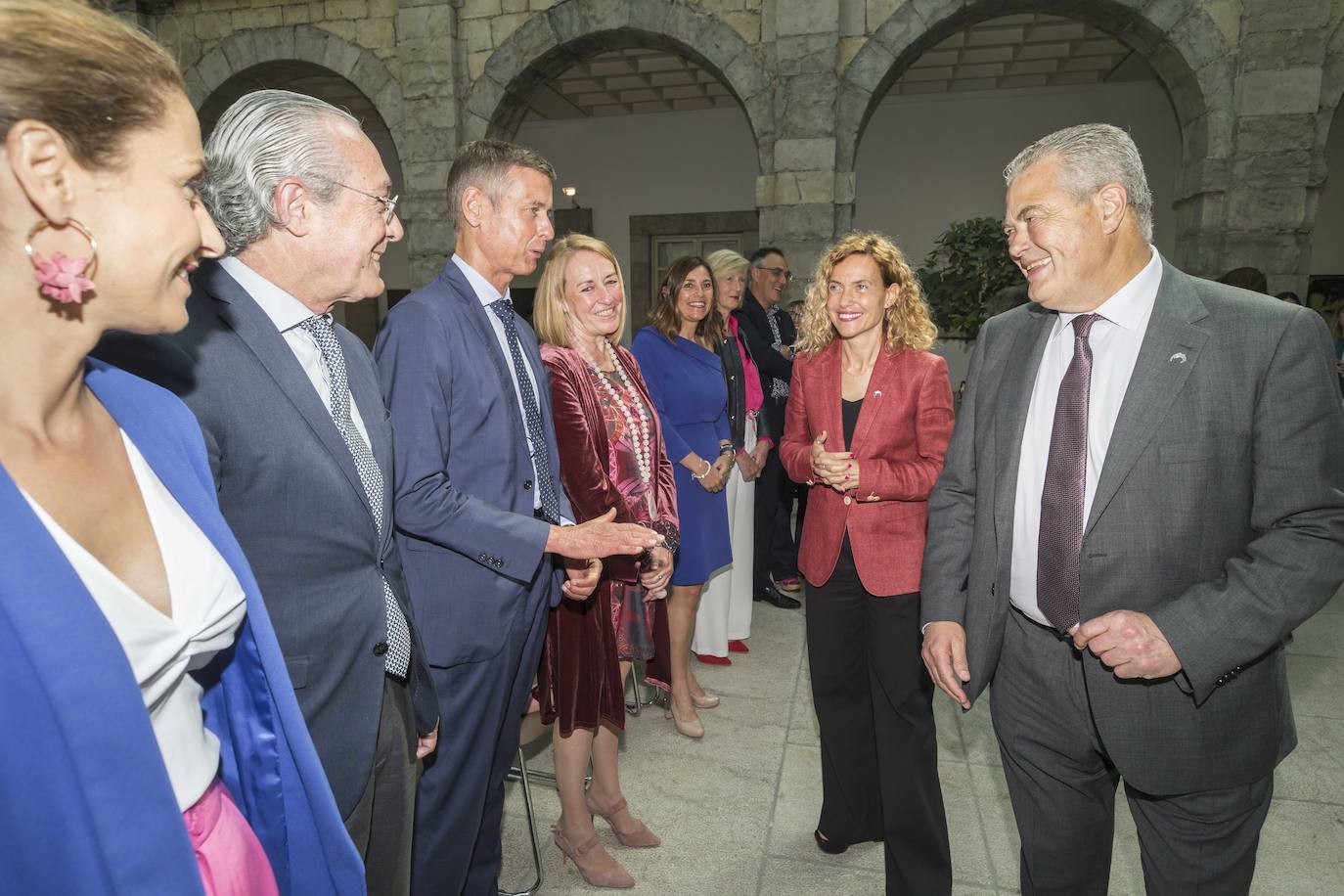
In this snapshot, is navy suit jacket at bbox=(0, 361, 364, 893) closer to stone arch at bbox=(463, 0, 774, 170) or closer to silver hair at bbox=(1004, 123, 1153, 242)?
silver hair at bbox=(1004, 123, 1153, 242)

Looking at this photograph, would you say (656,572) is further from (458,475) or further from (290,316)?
(290,316)

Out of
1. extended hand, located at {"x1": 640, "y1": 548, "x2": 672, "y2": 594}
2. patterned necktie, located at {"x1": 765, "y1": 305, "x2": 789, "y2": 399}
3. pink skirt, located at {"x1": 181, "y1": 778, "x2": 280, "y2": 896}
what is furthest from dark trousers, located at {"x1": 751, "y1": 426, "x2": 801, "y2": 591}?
pink skirt, located at {"x1": 181, "y1": 778, "x2": 280, "y2": 896}

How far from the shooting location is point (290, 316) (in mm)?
1453

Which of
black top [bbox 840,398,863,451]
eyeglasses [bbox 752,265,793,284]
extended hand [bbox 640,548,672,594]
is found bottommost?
extended hand [bbox 640,548,672,594]

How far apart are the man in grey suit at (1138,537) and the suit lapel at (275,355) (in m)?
1.38

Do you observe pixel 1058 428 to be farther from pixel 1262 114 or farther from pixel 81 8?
pixel 1262 114

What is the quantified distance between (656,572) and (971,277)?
5.33 metres

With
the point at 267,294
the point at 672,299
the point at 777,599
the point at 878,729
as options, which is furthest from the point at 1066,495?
the point at 777,599

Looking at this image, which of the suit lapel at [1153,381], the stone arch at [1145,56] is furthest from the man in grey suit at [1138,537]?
the stone arch at [1145,56]

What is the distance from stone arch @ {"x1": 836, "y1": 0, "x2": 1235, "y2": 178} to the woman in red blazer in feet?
14.5

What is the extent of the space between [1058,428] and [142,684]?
1628 mm

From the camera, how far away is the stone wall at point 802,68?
585cm

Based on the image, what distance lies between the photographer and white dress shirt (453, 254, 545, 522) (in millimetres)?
2053

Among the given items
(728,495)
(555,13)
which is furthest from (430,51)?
(728,495)
